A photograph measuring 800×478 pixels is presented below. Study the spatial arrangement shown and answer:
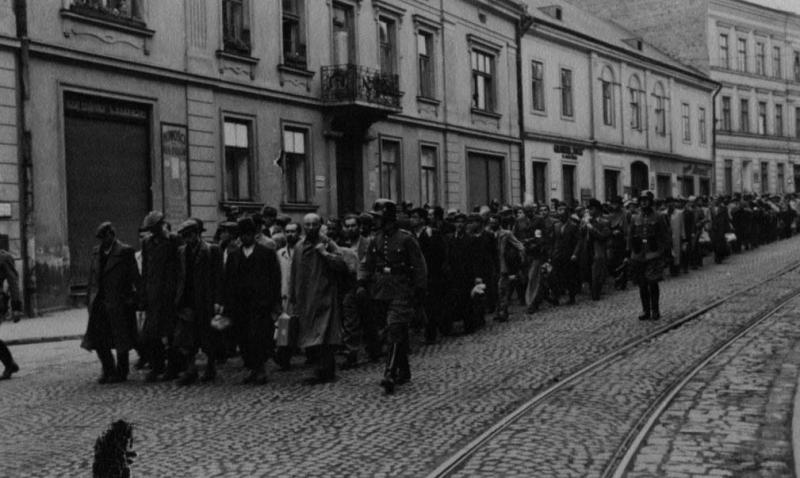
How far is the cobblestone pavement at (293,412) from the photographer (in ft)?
22.5

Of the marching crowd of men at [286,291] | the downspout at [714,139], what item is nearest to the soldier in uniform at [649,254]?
the marching crowd of men at [286,291]

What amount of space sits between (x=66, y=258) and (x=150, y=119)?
11.6 feet

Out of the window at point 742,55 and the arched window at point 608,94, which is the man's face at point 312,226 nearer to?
the arched window at point 608,94

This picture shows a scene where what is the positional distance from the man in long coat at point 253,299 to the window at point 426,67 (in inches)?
760

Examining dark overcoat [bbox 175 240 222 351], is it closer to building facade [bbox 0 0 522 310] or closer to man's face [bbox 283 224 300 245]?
man's face [bbox 283 224 300 245]

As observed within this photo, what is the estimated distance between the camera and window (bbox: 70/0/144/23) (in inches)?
714

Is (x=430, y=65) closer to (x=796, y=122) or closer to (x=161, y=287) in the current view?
(x=161, y=287)

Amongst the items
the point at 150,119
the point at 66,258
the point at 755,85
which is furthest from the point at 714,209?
the point at 755,85

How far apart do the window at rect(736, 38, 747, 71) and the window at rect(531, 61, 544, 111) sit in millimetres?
24667

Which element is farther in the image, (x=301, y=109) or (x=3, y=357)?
(x=301, y=109)

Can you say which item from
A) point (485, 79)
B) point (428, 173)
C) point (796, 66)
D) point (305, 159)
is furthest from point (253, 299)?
point (796, 66)

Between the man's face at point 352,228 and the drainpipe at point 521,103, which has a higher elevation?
the drainpipe at point 521,103

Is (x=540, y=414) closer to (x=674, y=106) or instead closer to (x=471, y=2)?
(x=471, y=2)

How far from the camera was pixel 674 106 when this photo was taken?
4853 centimetres
